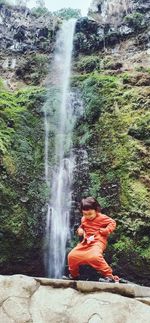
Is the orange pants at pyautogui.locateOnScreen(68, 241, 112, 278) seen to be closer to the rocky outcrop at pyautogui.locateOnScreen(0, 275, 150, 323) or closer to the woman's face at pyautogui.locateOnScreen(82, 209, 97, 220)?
the woman's face at pyautogui.locateOnScreen(82, 209, 97, 220)

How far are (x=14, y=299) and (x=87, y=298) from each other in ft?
2.00

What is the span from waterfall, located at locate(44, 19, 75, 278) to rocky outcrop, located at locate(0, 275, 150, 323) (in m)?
5.51

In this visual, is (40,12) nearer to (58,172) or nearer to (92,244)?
(58,172)

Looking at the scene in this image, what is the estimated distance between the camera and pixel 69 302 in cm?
337

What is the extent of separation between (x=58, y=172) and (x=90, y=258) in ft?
21.6

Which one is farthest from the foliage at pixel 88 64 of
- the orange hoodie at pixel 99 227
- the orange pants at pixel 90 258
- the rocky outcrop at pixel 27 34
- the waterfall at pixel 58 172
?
the orange pants at pixel 90 258

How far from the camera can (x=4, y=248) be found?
29.5ft

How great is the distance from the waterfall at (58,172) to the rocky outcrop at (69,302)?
5513 millimetres

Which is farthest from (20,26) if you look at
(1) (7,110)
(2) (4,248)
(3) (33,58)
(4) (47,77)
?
(2) (4,248)

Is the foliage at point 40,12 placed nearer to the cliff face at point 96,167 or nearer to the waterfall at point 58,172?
the cliff face at point 96,167

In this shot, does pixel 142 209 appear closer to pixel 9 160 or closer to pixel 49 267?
pixel 49 267

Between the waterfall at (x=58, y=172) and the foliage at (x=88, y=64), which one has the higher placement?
the foliage at (x=88, y=64)

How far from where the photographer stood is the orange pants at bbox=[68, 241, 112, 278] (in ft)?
14.2

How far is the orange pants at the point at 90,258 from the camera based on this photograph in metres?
4.32
